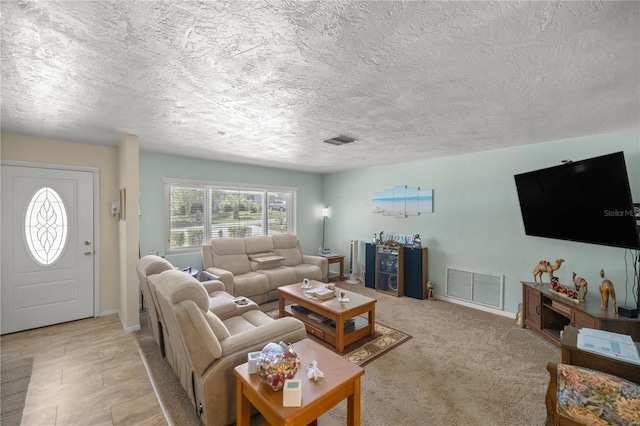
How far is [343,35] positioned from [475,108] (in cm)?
158

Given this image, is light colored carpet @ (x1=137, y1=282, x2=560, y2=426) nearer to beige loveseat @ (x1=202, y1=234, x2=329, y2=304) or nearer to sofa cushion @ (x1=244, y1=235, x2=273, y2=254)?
beige loveseat @ (x1=202, y1=234, x2=329, y2=304)

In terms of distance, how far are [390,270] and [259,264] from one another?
238 centimetres

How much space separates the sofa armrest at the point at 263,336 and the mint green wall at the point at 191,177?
10.2 feet

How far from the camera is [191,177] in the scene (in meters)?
4.60

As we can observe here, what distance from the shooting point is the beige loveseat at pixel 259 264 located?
160 inches

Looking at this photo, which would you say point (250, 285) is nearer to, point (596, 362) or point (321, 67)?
point (321, 67)

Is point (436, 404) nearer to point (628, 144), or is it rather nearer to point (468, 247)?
point (468, 247)

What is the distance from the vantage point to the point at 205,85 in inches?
74.5

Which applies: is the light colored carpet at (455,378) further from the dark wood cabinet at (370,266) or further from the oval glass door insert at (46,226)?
the oval glass door insert at (46,226)

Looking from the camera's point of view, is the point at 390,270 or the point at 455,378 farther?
the point at 390,270

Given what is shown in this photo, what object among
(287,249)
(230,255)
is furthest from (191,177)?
(287,249)

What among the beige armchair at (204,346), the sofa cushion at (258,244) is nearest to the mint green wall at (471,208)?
the sofa cushion at (258,244)

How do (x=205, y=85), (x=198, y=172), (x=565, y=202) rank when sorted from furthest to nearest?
(x=198, y=172) < (x=565, y=202) < (x=205, y=85)

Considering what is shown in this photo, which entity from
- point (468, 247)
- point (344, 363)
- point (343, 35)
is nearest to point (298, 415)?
point (344, 363)
